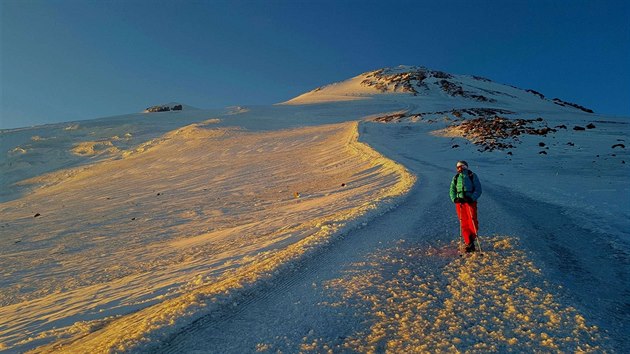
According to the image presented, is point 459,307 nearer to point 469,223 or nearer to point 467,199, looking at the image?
point 469,223

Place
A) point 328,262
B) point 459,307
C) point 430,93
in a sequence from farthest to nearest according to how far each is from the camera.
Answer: point 430,93, point 328,262, point 459,307

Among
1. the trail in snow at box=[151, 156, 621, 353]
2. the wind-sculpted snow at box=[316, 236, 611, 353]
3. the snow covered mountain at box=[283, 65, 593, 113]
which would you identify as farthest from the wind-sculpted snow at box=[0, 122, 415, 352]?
the snow covered mountain at box=[283, 65, 593, 113]

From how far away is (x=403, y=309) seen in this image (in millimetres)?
4621

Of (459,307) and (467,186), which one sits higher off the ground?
(467,186)

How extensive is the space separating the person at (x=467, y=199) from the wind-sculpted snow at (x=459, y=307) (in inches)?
20.2

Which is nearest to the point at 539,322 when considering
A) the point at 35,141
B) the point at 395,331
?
the point at 395,331

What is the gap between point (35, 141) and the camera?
39.9m

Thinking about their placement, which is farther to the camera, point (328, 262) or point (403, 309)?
point (328, 262)

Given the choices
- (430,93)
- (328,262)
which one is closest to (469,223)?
(328,262)

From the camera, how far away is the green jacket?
7121mm

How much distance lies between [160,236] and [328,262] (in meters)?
6.68

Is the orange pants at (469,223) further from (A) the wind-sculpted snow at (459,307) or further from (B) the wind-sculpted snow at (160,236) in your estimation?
(B) the wind-sculpted snow at (160,236)

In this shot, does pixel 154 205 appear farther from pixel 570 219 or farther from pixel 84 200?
pixel 570 219

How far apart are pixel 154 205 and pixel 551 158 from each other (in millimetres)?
20797
